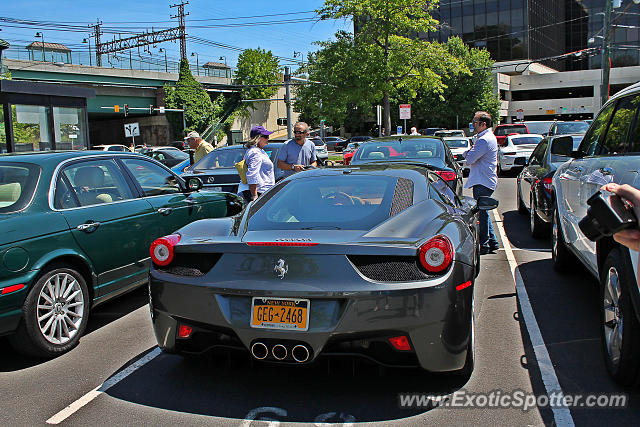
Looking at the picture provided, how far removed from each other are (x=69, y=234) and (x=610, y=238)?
4.09 meters

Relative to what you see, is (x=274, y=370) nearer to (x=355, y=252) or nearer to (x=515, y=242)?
(x=355, y=252)

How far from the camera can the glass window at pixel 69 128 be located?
15.5 metres

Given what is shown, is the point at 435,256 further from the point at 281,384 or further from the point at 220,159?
the point at 220,159

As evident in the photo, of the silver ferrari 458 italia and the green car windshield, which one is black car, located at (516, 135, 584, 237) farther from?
the green car windshield

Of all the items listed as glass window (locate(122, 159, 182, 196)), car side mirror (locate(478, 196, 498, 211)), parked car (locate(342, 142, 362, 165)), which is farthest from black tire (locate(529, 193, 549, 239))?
glass window (locate(122, 159, 182, 196))

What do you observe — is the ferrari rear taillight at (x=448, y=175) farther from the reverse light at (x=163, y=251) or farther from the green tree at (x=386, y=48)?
the green tree at (x=386, y=48)

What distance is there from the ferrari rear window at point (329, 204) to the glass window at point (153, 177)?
7.18 feet

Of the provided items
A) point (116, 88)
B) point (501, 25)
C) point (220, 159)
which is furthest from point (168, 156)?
point (501, 25)

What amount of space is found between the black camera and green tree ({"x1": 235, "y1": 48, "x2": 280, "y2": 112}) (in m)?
69.7

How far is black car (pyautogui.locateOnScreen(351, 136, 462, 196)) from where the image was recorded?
8.98m

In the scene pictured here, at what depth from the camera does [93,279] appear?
4.97m

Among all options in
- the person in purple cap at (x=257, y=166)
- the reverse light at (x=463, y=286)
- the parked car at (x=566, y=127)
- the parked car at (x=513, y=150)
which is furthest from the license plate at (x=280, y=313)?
the parked car at (x=566, y=127)

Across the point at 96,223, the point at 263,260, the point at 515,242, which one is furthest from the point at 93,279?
the point at 515,242

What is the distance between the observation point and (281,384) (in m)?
3.75
